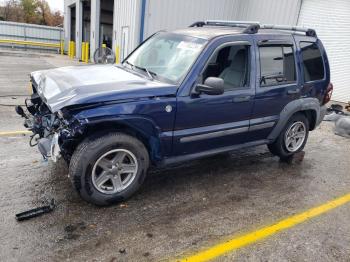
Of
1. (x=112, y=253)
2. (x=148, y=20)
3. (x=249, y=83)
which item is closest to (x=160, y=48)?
(x=249, y=83)

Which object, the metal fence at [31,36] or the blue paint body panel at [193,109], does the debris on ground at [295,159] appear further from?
the metal fence at [31,36]

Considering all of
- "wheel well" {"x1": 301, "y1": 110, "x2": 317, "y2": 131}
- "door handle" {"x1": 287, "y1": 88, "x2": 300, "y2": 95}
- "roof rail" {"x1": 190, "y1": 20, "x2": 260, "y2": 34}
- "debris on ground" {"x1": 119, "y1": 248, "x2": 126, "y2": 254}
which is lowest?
"debris on ground" {"x1": 119, "y1": 248, "x2": 126, "y2": 254}

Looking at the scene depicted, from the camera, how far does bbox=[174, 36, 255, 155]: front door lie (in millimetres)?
3850

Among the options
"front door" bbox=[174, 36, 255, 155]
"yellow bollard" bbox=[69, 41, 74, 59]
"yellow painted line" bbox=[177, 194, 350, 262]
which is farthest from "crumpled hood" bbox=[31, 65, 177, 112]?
A: "yellow bollard" bbox=[69, 41, 74, 59]

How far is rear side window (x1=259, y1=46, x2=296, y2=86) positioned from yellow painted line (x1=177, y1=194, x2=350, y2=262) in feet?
5.73

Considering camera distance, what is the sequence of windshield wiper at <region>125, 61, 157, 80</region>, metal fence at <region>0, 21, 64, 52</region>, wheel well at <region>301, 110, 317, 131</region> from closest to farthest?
1. windshield wiper at <region>125, 61, 157, 80</region>
2. wheel well at <region>301, 110, 317, 131</region>
3. metal fence at <region>0, 21, 64, 52</region>

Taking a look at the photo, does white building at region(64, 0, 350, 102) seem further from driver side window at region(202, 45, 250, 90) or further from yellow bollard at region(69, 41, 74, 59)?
yellow bollard at region(69, 41, 74, 59)

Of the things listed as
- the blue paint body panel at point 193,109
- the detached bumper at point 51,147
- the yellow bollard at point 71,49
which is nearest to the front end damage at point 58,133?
the detached bumper at point 51,147

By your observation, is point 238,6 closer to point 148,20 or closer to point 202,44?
point 148,20

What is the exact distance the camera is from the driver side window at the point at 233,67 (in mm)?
4203

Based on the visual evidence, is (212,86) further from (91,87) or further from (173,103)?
(91,87)

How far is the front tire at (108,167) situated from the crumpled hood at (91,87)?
44 centimetres

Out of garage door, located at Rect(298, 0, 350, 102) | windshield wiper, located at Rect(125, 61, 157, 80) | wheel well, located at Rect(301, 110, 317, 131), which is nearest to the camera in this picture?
windshield wiper, located at Rect(125, 61, 157, 80)

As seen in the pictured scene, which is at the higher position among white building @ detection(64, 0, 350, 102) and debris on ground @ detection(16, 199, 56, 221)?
white building @ detection(64, 0, 350, 102)
